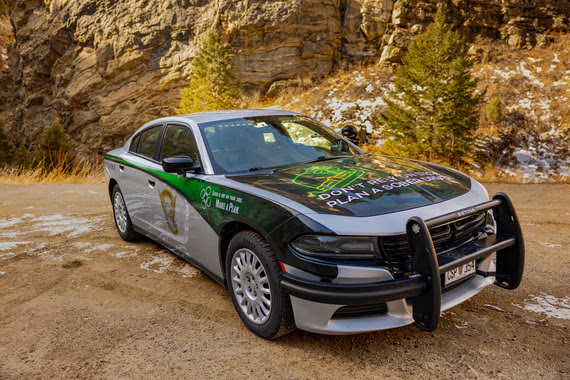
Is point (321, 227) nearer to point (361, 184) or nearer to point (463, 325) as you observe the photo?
point (361, 184)

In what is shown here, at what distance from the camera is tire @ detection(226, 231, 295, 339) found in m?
2.78

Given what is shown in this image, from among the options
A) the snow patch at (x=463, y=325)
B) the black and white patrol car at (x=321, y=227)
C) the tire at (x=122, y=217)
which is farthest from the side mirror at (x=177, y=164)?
the snow patch at (x=463, y=325)

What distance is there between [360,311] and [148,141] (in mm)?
3309

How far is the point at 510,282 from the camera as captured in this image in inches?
123

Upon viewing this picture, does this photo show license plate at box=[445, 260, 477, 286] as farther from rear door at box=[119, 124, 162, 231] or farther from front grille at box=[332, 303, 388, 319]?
rear door at box=[119, 124, 162, 231]

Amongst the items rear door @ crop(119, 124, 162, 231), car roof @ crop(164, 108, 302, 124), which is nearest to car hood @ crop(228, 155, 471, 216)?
car roof @ crop(164, 108, 302, 124)

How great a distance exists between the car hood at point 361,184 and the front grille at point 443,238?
0.19 m

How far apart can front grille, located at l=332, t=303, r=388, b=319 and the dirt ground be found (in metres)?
0.33

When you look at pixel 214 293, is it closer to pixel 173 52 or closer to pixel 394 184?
pixel 394 184

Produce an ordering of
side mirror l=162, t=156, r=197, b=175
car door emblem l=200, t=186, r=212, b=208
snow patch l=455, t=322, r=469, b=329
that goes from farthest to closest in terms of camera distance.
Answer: side mirror l=162, t=156, r=197, b=175 → car door emblem l=200, t=186, r=212, b=208 → snow patch l=455, t=322, r=469, b=329

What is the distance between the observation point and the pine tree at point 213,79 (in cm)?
2773

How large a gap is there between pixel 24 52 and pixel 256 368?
161ft

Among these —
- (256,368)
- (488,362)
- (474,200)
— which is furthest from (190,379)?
(474,200)

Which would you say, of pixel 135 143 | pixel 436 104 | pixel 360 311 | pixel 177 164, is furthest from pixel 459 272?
pixel 436 104
